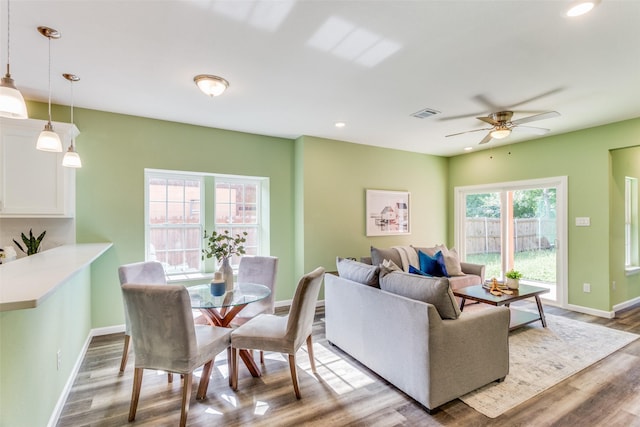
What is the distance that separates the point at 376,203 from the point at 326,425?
149 inches

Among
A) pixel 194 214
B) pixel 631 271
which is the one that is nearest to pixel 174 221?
pixel 194 214

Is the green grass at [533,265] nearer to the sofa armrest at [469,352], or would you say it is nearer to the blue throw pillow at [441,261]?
the blue throw pillow at [441,261]

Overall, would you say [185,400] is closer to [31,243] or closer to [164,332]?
[164,332]

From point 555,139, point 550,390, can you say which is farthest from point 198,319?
point 555,139

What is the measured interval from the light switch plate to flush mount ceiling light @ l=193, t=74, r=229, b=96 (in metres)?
5.13

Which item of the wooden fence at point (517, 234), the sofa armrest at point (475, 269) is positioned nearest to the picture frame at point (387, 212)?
the sofa armrest at point (475, 269)

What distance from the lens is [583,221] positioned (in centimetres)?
442

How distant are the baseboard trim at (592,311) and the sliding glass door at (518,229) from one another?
0.58 ft

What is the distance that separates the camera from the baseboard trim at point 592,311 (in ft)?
13.7

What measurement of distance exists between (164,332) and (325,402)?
129 centimetres

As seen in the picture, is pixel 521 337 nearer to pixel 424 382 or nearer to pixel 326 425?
pixel 424 382

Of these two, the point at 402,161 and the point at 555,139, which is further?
the point at 402,161

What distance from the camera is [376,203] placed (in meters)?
5.35

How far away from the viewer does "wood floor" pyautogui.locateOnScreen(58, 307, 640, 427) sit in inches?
82.8
